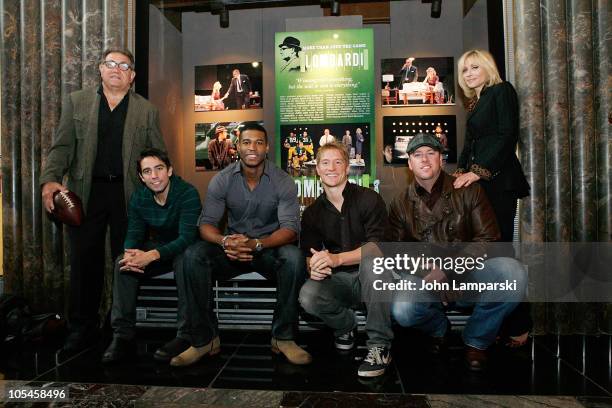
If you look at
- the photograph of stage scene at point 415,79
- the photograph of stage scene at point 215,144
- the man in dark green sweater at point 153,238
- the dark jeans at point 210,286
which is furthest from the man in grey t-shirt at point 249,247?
the photograph of stage scene at point 415,79

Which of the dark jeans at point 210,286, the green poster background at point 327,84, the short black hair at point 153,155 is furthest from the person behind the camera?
the green poster background at point 327,84

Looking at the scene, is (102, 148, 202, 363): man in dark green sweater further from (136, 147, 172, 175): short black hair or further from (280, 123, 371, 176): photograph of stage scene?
(280, 123, 371, 176): photograph of stage scene

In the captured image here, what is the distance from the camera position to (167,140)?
476 cm

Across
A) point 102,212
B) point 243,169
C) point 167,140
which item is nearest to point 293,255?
point 243,169

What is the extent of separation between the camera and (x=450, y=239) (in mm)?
2291

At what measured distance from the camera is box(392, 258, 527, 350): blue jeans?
2.16 meters

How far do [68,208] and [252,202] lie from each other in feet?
3.58

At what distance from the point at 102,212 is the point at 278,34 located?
2787 millimetres

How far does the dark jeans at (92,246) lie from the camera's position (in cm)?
264

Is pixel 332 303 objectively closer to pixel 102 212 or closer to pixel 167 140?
pixel 102 212

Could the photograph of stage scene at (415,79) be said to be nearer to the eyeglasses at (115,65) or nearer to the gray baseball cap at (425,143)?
the gray baseball cap at (425,143)

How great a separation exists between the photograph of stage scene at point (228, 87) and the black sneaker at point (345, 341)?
127 inches

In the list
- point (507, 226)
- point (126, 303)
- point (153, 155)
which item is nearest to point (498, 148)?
point (507, 226)

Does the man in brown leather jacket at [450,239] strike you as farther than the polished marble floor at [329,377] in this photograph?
Yes
